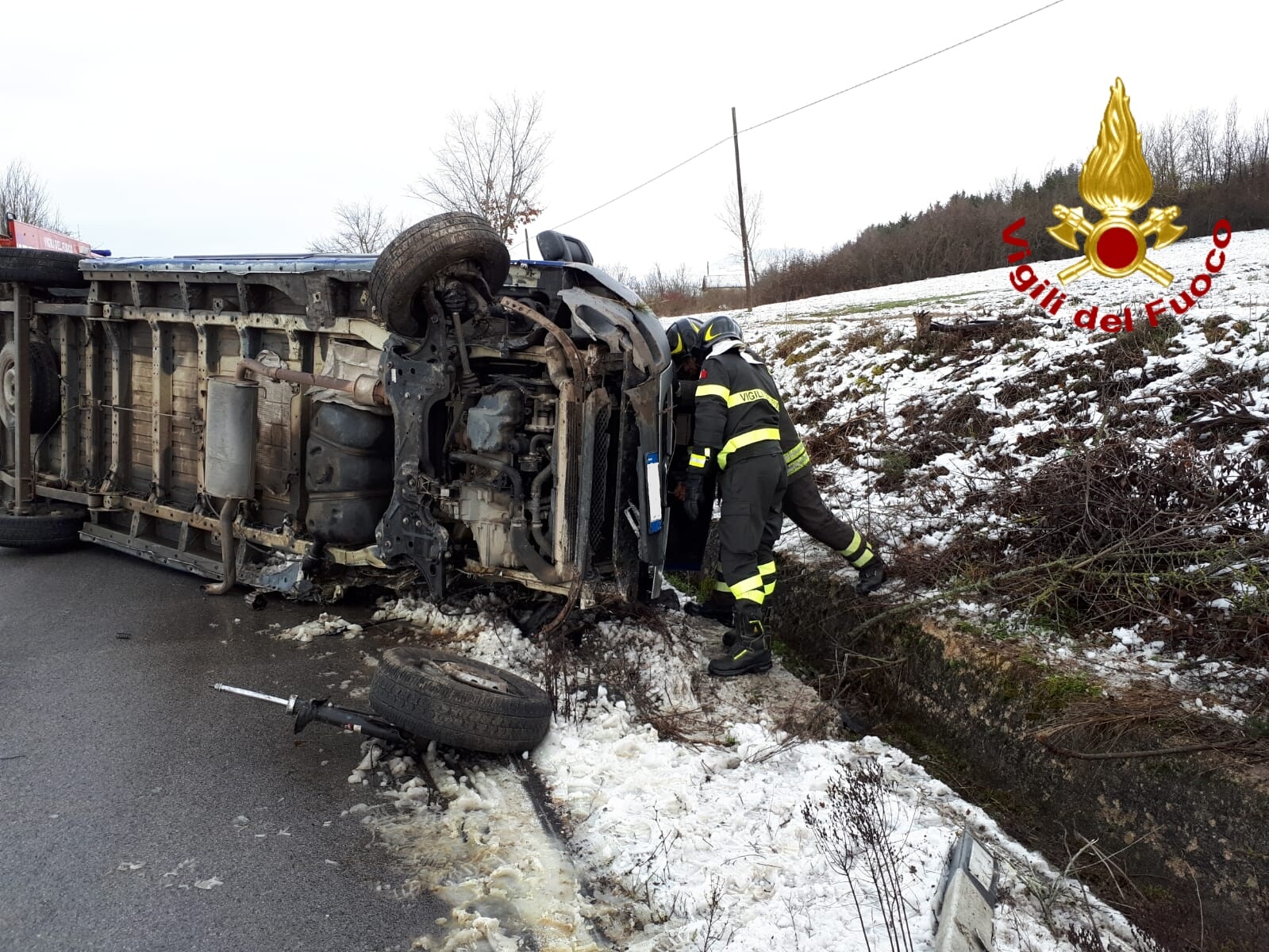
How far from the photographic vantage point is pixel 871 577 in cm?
461

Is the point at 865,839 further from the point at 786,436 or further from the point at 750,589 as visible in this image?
the point at 786,436

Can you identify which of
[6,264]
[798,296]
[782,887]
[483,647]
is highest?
[798,296]

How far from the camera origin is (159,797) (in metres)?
3.06

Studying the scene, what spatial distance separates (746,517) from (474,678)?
5.09 feet

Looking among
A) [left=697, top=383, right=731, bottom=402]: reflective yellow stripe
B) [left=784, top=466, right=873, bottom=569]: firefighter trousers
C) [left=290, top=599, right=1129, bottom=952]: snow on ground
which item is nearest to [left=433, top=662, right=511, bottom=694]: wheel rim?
[left=290, top=599, right=1129, bottom=952]: snow on ground

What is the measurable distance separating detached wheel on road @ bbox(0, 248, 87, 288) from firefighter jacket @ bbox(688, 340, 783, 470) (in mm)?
4705

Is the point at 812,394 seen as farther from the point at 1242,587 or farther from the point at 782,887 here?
the point at 782,887

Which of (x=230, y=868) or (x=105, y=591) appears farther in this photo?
(x=105, y=591)

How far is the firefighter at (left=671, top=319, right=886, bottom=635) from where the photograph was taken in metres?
4.63

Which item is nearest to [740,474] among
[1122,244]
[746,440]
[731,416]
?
[746,440]

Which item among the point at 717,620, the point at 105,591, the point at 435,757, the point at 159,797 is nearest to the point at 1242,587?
the point at 717,620

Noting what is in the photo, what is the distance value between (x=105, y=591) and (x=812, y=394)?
5.69 meters

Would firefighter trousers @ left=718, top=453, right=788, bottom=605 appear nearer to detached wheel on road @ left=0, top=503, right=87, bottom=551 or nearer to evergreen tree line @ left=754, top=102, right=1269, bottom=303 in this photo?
detached wheel on road @ left=0, top=503, right=87, bottom=551

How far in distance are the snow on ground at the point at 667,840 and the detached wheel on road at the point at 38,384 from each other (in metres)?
4.58
